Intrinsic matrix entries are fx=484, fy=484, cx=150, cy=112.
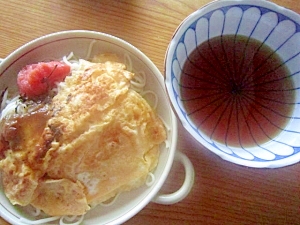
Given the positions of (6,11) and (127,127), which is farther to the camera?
(6,11)

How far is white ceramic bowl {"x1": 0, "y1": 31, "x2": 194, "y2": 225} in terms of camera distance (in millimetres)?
1286

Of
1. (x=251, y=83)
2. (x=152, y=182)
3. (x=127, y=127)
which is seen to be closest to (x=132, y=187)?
(x=152, y=182)

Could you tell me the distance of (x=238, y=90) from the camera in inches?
49.8

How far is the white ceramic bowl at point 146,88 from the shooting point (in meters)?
1.29

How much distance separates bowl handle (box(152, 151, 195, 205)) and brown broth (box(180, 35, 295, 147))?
0.13 meters

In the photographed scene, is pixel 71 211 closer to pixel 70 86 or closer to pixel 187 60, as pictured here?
pixel 70 86

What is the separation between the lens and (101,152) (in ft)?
4.20

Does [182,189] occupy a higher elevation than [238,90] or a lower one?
lower

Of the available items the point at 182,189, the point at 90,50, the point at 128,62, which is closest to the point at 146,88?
the point at 128,62

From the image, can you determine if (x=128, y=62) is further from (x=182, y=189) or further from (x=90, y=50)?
(x=182, y=189)

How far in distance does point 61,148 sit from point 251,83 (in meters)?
0.53

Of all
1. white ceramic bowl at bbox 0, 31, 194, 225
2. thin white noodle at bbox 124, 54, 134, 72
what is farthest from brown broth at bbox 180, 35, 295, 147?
thin white noodle at bbox 124, 54, 134, 72

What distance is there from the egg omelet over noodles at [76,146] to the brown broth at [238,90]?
7.6 inches

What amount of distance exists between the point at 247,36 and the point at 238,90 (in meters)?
0.14
